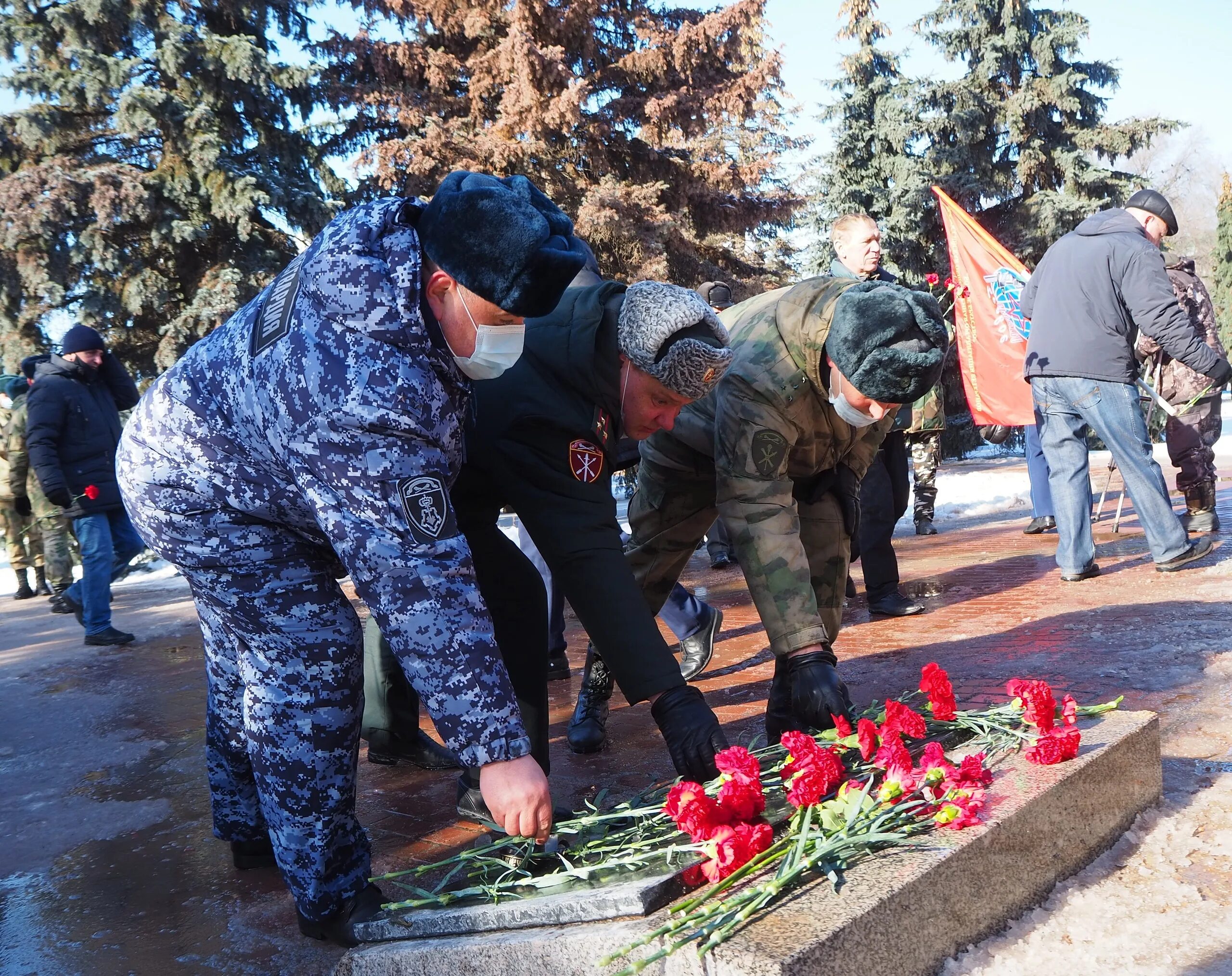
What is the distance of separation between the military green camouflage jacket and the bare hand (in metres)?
0.94

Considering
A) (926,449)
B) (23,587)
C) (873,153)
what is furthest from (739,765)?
(873,153)

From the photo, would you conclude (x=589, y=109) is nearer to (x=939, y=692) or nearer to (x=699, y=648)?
(x=699, y=648)

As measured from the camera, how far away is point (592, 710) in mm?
3822

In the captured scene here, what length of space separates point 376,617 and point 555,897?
63cm

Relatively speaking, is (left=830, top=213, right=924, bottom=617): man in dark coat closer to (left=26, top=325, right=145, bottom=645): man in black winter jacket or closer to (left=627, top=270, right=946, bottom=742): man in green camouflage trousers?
(left=627, top=270, right=946, bottom=742): man in green camouflage trousers

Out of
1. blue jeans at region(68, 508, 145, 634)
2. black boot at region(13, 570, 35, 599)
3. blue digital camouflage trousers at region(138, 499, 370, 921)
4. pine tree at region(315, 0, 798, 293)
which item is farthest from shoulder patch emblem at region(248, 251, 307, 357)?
pine tree at region(315, 0, 798, 293)

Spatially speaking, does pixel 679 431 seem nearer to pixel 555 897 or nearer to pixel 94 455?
pixel 555 897

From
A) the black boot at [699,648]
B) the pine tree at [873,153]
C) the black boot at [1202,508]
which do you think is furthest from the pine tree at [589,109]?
the black boot at [699,648]

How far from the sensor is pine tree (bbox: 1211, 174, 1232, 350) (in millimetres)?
27109

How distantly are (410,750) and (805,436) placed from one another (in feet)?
5.97

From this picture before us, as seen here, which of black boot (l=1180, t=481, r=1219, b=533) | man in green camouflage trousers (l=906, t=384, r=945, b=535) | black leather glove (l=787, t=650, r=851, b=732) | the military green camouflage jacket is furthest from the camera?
man in green camouflage trousers (l=906, t=384, r=945, b=535)

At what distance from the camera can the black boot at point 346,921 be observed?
7.89ft

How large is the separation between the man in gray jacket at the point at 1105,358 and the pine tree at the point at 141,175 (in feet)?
38.4

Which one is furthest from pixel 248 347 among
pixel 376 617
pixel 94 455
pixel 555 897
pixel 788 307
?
pixel 94 455
